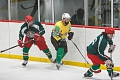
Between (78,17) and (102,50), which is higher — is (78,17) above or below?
above

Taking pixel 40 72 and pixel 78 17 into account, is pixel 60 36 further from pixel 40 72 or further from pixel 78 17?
pixel 78 17

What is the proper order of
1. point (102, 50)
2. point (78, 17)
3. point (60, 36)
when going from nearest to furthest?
1. point (102, 50)
2. point (60, 36)
3. point (78, 17)

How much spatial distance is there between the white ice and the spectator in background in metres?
1.09

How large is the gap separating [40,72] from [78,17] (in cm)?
175

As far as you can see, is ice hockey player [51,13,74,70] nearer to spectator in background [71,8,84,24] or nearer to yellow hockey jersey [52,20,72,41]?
yellow hockey jersey [52,20,72,41]

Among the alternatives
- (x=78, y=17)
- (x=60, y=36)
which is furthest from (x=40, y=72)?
(x=78, y=17)

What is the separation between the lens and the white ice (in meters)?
7.81

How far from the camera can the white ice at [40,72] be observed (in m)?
7.81

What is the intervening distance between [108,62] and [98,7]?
239cm

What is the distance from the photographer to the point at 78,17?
9.41m

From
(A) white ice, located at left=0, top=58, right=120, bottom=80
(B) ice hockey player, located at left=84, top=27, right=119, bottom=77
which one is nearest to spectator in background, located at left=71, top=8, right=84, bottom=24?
(A) white ice, located at left=0, top=58, right=120, bottom=80

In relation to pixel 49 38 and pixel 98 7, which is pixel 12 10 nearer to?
pixel 49 38

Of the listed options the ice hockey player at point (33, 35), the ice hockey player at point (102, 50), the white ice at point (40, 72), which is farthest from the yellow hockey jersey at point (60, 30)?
the ice hockey player at point (102, 50)

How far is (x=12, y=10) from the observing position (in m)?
10.9
